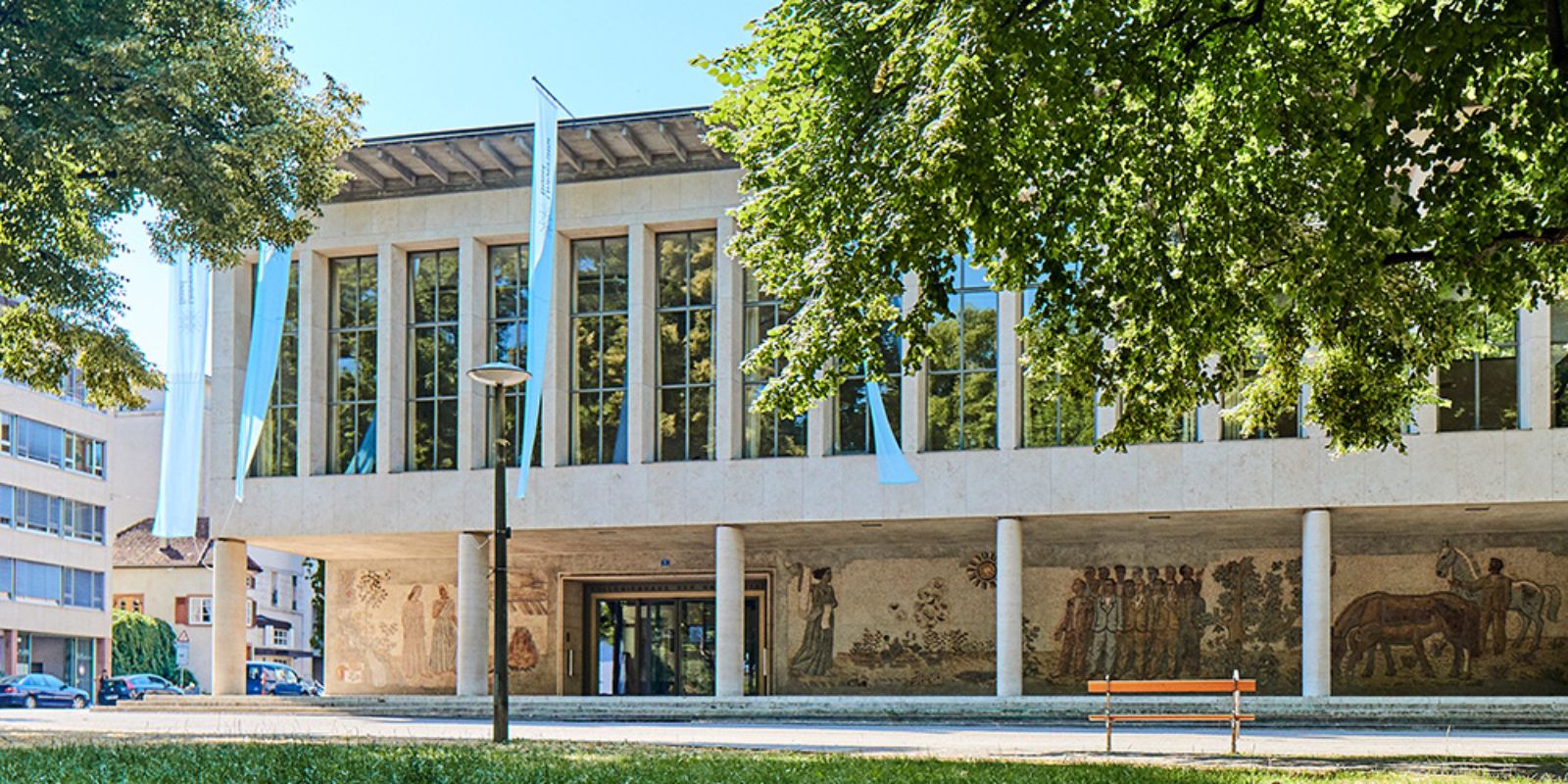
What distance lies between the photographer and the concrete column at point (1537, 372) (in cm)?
3019

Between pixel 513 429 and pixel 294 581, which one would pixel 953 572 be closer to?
pixel 513 429

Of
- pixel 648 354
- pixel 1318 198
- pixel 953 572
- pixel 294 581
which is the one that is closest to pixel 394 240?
pixel 648 354

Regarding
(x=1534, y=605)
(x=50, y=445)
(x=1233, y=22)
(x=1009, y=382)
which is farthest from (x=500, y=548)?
(x=50, y=445)

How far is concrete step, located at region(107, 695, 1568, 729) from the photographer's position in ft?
91.4

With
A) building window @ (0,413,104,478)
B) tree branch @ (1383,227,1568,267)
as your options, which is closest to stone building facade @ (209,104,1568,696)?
tree branch @ (1383,227,1568,267)

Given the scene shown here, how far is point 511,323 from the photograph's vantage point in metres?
36.3

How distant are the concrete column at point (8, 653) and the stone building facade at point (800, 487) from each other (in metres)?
34.8

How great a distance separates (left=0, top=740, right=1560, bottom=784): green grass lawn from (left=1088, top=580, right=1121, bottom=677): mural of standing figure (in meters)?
21.1

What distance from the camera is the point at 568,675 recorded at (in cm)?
3997

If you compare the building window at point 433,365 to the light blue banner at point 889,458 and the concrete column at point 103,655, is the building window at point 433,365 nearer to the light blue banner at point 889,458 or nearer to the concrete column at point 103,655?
the light blue banner at point 889,458

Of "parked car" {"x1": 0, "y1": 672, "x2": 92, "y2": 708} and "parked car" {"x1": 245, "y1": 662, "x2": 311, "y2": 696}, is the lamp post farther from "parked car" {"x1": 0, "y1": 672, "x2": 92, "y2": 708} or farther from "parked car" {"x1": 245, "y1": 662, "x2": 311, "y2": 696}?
"parked car" {"x1": 245, "y1": 662, "x2": 311, "y2": 696}

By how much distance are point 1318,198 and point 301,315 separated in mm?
26116

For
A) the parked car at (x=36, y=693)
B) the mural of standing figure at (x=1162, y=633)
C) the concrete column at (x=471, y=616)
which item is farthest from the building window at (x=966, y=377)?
the parked car at (x=36, y=693)

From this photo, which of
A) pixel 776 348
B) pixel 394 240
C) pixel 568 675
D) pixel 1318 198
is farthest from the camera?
pixel 568 675
